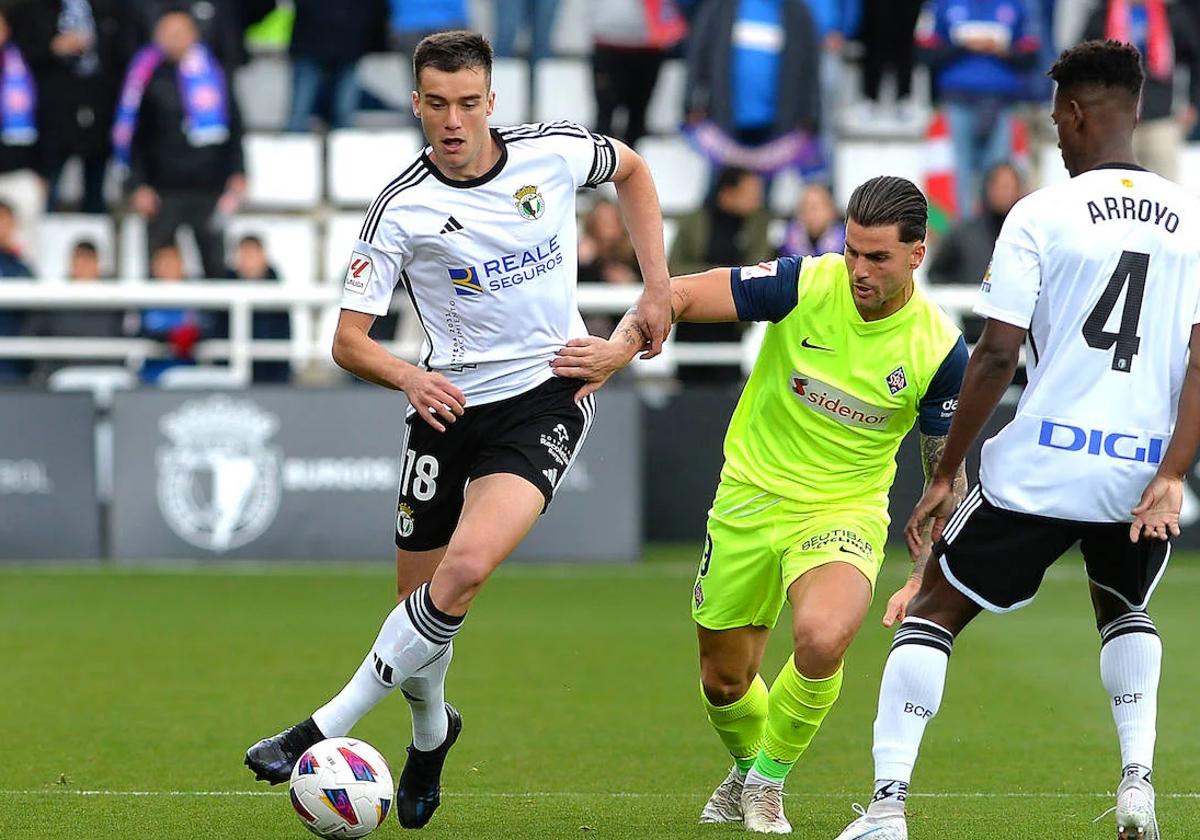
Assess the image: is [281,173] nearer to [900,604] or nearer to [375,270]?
[375,270]

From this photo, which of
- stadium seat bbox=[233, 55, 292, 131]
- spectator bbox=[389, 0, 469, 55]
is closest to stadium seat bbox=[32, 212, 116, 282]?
stadium seat bbox=[233, 55, 292, 131]

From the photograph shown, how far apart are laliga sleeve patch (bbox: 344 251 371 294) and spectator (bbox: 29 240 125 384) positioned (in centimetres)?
936

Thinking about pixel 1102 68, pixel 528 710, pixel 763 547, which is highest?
pixel 1102 68

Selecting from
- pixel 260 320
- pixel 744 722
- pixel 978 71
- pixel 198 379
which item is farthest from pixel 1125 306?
pixel 978 71

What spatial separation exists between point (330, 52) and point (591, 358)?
10447 mm

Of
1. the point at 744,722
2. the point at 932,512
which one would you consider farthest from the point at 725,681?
the point at 932,512

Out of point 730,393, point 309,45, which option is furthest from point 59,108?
point 730,393

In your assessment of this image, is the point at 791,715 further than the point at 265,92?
No

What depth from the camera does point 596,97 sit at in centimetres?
1616

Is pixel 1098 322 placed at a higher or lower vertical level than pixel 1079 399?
higher

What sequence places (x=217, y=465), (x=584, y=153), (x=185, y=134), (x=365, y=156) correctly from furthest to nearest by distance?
(x=365, y=156), (x=185, y=134), (x=217, y=465), (x=584, y=153)

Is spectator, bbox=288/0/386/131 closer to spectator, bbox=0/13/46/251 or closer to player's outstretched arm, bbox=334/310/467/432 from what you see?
spectator, bbox=0/13/46/251

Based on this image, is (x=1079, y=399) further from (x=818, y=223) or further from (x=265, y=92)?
(x=265, y=92)

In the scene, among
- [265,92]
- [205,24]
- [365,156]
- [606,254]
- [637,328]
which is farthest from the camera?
[265,92]
